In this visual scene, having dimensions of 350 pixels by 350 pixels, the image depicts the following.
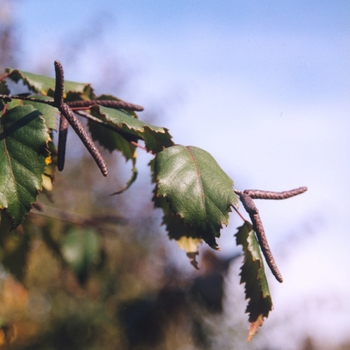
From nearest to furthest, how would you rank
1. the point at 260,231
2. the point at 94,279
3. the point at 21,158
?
1. the point at 21,158
2. the point at 260,231
3. the point at 94,279

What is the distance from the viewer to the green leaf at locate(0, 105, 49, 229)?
750 mm

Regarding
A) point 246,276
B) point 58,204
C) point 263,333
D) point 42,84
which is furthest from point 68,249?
point 58,204

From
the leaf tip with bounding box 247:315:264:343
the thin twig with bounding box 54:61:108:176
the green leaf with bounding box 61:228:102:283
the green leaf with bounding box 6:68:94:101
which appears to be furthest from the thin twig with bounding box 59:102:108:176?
the green leaf with bounding box 61:228:102:283

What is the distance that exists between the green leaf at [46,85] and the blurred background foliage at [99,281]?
27 cm

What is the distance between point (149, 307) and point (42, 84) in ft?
4.49

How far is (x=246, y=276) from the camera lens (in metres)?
0.92

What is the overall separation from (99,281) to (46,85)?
2061 millimetres

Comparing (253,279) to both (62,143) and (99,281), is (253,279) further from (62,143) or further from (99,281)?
(99,281)

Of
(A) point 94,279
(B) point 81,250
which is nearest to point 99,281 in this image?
(A) point 94,279

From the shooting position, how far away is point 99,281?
2.95m

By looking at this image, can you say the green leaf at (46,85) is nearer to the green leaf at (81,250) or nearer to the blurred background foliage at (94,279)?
the blurred background foliage at (94,279)

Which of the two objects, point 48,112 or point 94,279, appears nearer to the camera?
point 48,112

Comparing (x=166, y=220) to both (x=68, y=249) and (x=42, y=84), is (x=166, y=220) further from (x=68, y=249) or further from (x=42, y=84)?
(x=68, y=249)

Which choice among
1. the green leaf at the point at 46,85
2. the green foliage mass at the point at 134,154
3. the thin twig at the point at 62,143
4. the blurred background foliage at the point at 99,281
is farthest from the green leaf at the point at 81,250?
the thin twig at the point at 62,143
